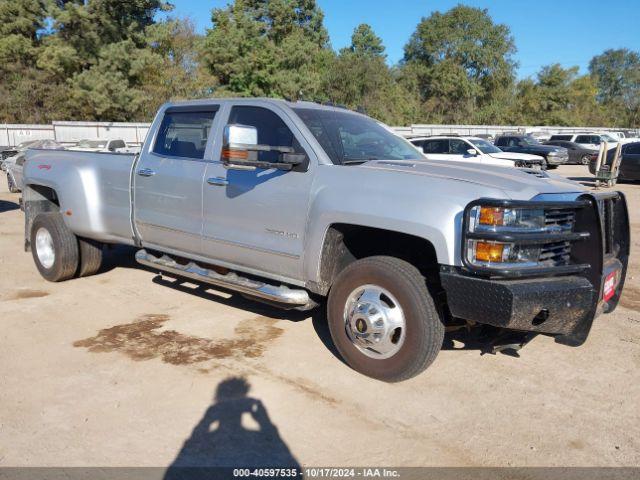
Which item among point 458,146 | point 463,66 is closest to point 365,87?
point 463,66

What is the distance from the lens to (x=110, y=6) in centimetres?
3859

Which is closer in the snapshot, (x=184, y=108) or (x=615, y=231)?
(x=615, y=231)

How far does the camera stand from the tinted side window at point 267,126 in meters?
4.57

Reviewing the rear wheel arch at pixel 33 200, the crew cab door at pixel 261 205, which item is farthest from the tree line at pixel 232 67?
the crew cab door at pixel 261 205

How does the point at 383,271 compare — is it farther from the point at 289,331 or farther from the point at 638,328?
the point at 638,328

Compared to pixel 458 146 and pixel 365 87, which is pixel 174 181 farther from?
pixel 365 87

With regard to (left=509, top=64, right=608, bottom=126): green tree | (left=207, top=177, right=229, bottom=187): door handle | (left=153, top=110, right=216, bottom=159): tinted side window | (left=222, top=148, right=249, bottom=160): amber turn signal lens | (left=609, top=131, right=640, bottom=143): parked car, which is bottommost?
(left=609, top=131, right=640, bottom=143): parked car

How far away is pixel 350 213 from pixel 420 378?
1.29m

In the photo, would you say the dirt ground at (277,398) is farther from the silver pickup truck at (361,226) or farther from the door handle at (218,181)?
the door handle at (218,181)

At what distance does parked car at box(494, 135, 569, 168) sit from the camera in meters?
25.8

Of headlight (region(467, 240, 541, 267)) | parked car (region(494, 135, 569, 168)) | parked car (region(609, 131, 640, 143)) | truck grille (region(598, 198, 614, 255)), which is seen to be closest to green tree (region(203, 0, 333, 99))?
parked car (region(494, 135, 569, 168))

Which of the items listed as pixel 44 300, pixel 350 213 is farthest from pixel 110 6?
pixel 350 213

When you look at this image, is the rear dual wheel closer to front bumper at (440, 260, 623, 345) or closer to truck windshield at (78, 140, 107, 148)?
front bumper at (440, 260, 623, 345)

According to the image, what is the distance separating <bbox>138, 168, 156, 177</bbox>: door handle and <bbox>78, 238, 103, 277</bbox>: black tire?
1.53 m
